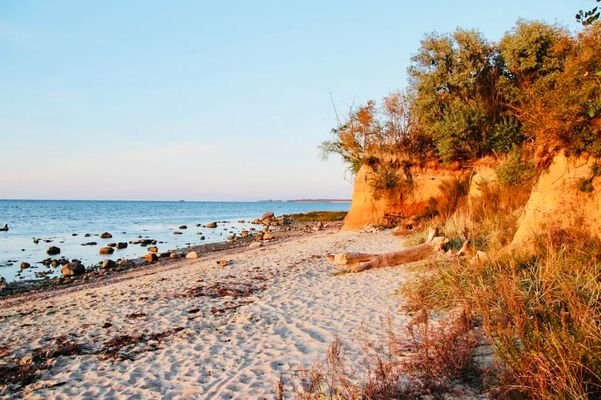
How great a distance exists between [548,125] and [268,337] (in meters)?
7.67

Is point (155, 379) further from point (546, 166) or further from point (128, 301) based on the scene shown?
point (546, 166)

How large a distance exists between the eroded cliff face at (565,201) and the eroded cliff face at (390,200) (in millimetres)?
12079

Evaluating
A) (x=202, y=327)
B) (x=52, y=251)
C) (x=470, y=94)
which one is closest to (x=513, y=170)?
(x=470, y=94)

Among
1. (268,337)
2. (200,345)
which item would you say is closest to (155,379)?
(200,345)

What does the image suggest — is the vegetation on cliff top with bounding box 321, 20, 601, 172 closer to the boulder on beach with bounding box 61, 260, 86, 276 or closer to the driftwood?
the driftwood

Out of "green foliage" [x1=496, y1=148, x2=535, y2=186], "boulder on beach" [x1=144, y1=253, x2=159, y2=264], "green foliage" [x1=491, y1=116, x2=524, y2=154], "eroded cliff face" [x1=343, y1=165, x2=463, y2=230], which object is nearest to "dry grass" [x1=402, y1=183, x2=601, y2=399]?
"green foliage" [x1=496, y1=148, x2=535, y2=186]

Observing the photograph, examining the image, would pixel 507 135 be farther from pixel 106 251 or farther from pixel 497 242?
pixel 106 251

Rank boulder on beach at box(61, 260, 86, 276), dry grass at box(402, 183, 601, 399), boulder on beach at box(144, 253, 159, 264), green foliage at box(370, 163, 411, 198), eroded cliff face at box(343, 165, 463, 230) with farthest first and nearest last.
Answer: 1. green foliage at box(370, 163, 411, 198)
2. eroded cliff face at box(343, 165, 463, 230)
3. boulder on beach at box(144, 253, 159, 264)
4. boulder on beach at box(61, 260, 86, 276)
5. dry grass at box(402, 183, 601, 399)

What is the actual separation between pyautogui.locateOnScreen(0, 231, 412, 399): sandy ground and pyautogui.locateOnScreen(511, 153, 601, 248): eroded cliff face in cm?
327

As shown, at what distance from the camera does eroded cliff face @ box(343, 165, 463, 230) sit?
22.9m

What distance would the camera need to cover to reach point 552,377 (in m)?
3.85

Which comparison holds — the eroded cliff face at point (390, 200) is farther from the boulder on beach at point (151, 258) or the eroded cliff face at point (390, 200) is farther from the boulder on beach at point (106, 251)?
the boulder on beach at point (106, 251)

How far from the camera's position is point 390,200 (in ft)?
79.0

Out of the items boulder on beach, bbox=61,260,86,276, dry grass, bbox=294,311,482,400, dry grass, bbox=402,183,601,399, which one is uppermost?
dry grass, bbox=402,183,601,399
